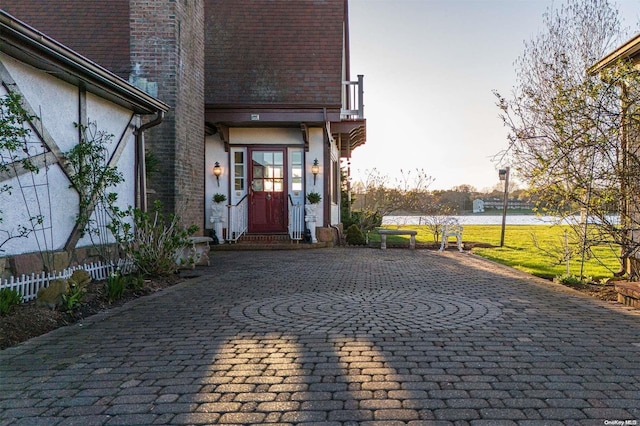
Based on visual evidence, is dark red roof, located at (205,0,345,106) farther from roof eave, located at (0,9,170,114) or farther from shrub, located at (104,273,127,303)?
shrub, located at (104,273,127,303)

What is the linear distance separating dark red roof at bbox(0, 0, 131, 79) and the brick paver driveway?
9.55 meters

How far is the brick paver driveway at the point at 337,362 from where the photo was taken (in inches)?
101

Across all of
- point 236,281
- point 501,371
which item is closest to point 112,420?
point 501,371

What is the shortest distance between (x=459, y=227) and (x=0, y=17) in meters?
11.3

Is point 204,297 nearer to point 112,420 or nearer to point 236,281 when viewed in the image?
point 236,281

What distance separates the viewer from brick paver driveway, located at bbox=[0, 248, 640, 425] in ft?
8.39

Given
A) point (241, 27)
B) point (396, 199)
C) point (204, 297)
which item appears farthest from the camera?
point (396, 199)

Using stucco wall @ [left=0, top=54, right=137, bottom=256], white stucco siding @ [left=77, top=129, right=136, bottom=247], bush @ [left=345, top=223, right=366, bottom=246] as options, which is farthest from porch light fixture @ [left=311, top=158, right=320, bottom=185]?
stucco wall @ [left=0, top=54, right=137, bottom=256]

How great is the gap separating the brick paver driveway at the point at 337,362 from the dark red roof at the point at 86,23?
9.55 meters

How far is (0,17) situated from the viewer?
415cm

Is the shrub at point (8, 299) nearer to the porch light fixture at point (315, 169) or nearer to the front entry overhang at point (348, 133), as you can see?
the porch light fixture at point (315, 169)

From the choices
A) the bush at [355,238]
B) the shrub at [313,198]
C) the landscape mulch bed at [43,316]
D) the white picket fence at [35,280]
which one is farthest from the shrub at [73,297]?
the bush at [355,238]

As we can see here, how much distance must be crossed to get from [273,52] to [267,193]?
14.7ft

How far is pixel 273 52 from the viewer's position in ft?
46.3
